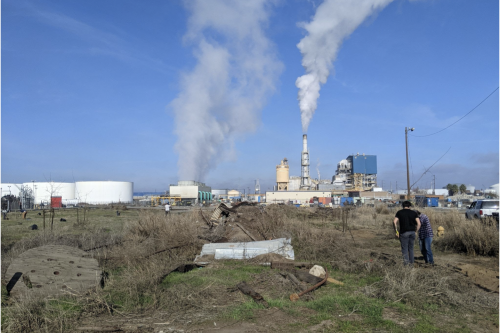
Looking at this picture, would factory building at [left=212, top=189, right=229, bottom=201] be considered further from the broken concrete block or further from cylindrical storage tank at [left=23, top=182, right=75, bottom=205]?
the broken concrete block

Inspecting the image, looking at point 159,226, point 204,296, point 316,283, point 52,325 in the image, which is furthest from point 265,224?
point 52,325

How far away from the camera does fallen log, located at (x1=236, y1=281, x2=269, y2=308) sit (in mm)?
6371

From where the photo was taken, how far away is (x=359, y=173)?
274 feet

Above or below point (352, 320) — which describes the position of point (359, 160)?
above

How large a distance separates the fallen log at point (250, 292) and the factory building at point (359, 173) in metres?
78.2

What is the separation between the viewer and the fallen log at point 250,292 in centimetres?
637

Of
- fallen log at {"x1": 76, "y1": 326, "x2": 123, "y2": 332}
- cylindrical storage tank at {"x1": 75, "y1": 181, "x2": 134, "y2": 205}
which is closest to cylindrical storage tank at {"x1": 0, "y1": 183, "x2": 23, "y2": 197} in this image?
cylindrical storage tank at {"x1": 75, "y1": 181, "x2": 134, "y2": 205}

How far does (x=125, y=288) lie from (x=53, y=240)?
5.65 m

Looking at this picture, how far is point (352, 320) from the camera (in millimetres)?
5582

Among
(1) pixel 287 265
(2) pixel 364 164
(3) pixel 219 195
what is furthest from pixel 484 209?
(3) pixel 219 195


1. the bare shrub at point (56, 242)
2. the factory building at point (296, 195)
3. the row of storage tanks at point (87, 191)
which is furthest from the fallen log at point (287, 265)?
the row of storage tanks at point (87, 191)

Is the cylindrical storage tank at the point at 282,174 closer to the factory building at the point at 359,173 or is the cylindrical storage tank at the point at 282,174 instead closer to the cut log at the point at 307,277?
the factory building at the point at 359,173

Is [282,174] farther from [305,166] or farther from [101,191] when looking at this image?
[101,191]

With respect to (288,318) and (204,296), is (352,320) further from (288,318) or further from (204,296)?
(204,296)
